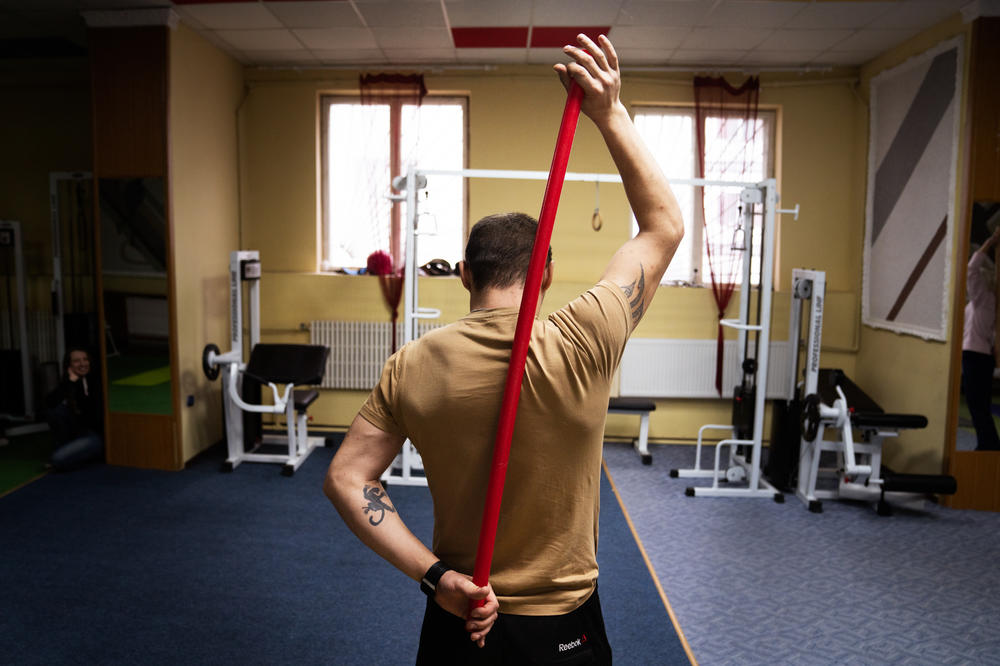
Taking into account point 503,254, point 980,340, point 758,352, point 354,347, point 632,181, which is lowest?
point 354,347

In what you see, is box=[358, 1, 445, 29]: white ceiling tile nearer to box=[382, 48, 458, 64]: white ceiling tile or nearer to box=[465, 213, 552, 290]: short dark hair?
box=[382, 48, 458, 64]: white ceiling tile

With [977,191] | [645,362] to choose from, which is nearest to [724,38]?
[977,191]

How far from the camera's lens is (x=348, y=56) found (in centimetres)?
522

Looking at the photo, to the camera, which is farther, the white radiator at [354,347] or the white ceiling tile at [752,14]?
the white radiator at [354,347]

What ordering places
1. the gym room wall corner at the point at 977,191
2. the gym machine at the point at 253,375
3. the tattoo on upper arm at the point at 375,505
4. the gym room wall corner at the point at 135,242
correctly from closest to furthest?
the tattoo on upper arm at the point at 375,505
the gym room wall corner at the point at 977,191
the gym room wall corner at the point at 135,242
the gym machine at the point at 253,375

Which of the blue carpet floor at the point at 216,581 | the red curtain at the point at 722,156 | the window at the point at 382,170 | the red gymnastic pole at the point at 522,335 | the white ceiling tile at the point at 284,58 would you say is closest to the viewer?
the red gymnastic pole at the point at 522,335

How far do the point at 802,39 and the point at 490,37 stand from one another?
7.03ft

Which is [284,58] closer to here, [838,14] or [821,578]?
[838,14]

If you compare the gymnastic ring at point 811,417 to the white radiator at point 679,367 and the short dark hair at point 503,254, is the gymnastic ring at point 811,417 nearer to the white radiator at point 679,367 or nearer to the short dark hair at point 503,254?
the white radiator at point 679,367

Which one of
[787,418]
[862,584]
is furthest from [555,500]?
[787,418]

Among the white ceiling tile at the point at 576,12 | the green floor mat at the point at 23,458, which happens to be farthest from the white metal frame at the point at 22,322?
the white ceiling tile at the point at 576,12

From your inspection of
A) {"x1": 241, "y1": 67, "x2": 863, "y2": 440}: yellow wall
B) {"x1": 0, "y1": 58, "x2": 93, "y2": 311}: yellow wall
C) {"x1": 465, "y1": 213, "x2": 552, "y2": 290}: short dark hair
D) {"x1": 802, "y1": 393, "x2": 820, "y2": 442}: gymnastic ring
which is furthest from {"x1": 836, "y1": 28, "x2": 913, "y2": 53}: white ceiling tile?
{"x1": 0, "y1": 58, "x2": 93, "y2": 311}: yellow wall

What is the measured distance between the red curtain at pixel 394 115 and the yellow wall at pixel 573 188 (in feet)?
0.42

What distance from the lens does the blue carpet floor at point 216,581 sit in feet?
8.45
